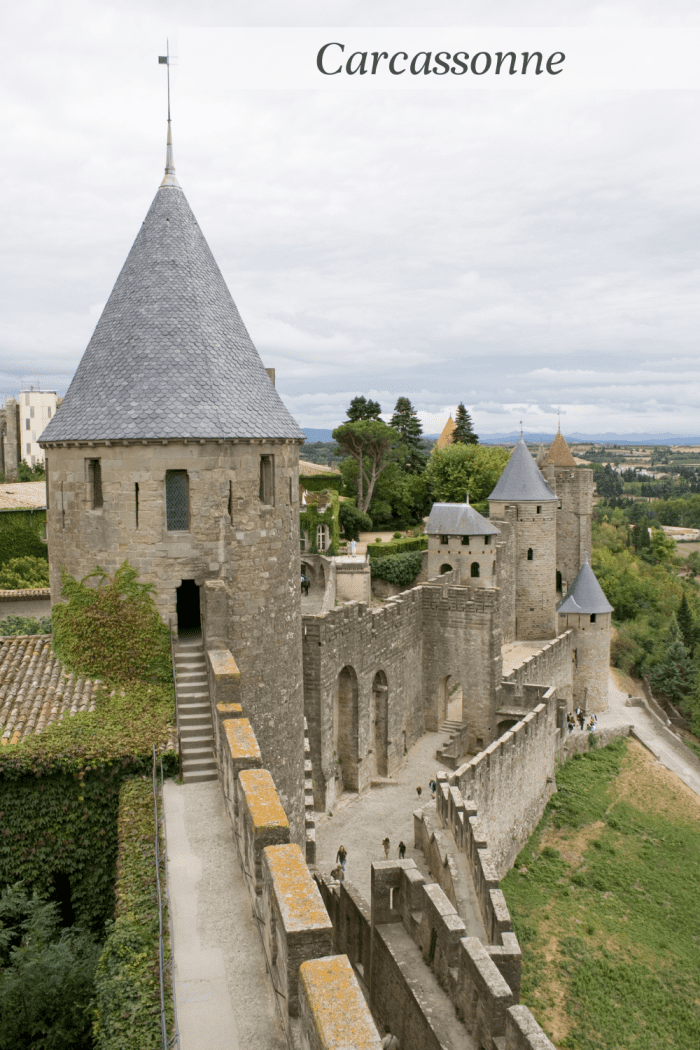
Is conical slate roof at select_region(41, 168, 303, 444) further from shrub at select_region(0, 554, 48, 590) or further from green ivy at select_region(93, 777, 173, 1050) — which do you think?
shrub at select_region(0, 554, 48, 590)

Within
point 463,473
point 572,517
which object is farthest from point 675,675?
point 463,473

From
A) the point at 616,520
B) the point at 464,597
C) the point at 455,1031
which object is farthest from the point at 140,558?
the point at 616,520

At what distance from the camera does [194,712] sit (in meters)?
13.0

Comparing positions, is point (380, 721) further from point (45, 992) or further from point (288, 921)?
point (288, 921)

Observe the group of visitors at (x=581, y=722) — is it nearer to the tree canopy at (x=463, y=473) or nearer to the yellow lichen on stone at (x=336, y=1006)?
the tree canopy at (x=463, y=473)

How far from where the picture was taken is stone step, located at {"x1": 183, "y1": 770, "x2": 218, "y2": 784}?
12.0m

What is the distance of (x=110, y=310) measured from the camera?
15.1 meters

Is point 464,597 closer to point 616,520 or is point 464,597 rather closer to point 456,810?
point 456,810

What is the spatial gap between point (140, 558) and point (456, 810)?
33.2 feet

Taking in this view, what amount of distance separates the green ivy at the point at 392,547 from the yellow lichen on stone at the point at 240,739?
36435 mm

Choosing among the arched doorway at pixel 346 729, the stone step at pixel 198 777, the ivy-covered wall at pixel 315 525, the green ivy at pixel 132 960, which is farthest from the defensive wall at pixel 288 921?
the ivy-covered wall at pixel 315 525

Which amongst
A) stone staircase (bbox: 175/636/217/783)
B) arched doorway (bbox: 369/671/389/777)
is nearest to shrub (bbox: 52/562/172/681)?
stone staircase (bbox: 175/636/217/783)

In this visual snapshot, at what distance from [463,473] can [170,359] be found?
45.9 metres

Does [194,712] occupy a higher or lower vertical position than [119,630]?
lower
